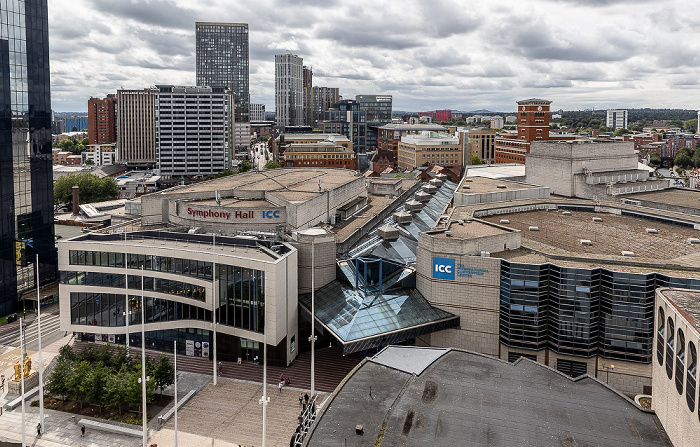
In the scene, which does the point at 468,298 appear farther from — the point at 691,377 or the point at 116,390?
the point at 116,390

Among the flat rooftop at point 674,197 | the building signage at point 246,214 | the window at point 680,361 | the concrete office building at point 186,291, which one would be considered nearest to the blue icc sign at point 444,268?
the concrete office building at point 186,291

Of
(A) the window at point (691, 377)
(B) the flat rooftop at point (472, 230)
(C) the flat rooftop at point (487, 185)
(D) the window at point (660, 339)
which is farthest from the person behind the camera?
(C) the flat rooftop at point (487, 185)

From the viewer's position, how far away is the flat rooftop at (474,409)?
3431 centimetres

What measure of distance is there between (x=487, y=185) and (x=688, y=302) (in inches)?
2916

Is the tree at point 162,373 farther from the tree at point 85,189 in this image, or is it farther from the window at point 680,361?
the tree at point 85,189

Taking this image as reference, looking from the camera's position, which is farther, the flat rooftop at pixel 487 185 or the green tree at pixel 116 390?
the flat rooftop at pixel 487 185

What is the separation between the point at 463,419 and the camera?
120ft

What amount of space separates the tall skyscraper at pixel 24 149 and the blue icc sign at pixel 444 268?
61.4 m

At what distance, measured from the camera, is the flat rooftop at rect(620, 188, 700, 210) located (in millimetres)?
88625

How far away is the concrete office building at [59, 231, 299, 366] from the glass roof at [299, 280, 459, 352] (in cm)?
482

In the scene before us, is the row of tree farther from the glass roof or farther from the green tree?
the glass roof

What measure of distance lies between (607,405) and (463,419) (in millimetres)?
10889

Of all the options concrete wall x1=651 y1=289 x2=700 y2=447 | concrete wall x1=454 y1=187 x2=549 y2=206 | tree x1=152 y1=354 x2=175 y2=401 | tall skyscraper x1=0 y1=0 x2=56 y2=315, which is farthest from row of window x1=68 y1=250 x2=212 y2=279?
concrete wall x1=454 y1=187 x2=549 y2=206

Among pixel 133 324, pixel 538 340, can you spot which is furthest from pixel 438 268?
pixel 133 324
